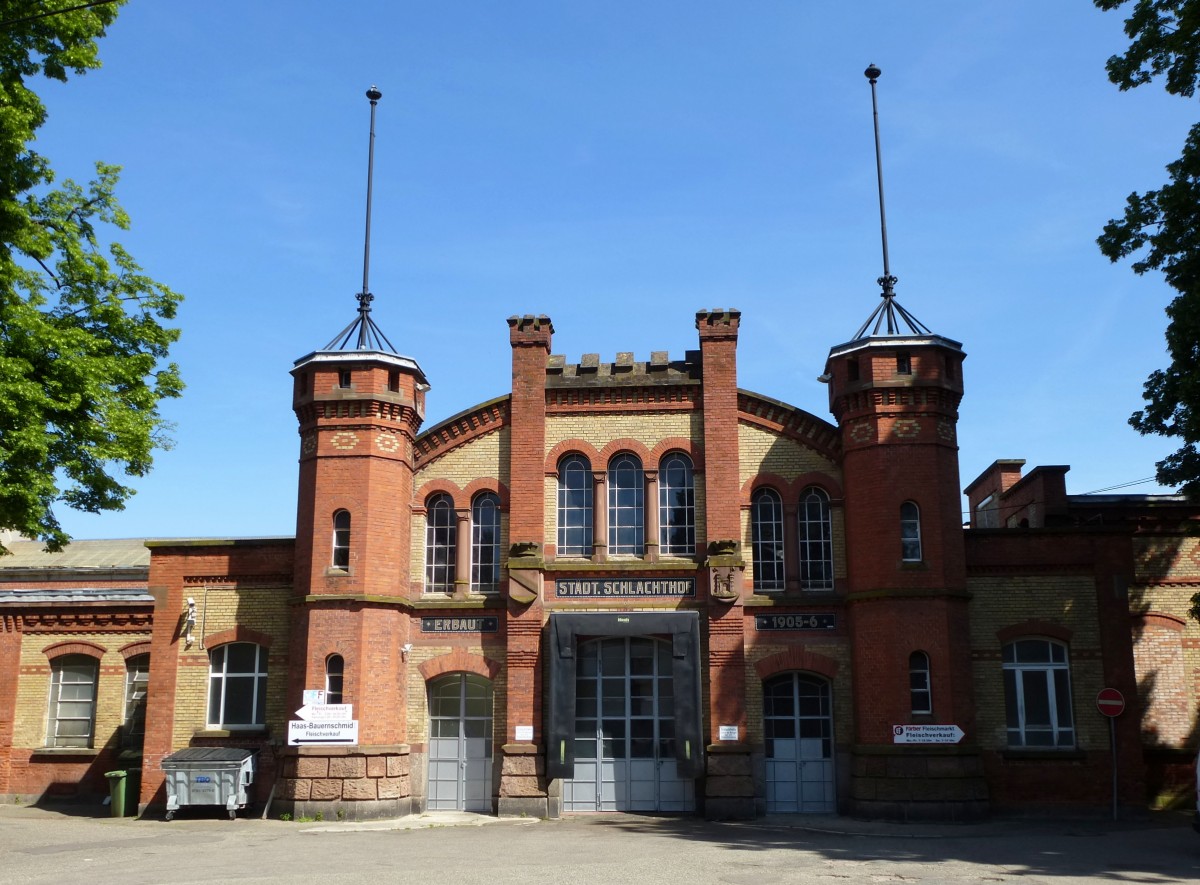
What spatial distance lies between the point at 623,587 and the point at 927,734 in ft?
20.5

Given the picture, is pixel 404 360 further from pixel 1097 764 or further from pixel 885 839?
pixel 1097 764

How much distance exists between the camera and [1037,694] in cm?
2123

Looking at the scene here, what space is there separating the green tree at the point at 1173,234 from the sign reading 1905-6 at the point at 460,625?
12.5 meters

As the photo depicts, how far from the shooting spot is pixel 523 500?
2247cm

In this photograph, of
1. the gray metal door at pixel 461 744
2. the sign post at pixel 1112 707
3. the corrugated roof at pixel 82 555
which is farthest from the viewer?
the corrugated roof at pixel 82 555

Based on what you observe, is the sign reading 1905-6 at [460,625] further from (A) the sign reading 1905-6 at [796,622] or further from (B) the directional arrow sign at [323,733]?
(A) the sign reading 1905-6 at [796,622]

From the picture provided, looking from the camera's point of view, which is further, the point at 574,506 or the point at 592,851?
the point at 574,506

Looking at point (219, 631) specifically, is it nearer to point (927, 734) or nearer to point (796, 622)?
point (796, 622)

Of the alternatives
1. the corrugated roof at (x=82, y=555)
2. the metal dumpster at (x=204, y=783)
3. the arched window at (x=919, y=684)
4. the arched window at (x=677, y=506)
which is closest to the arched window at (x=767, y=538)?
the arched window at (x=677, y=506)

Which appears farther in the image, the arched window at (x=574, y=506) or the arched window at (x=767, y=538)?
the arched window at (x=574, y=506)

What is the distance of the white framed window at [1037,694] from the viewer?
2102 centimetres

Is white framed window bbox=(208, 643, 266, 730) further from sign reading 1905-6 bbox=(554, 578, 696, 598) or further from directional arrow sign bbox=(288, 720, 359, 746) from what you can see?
sign reading 1905-6 bbox=(554, 578, 696, 598)

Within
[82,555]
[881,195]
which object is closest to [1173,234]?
[881,195]

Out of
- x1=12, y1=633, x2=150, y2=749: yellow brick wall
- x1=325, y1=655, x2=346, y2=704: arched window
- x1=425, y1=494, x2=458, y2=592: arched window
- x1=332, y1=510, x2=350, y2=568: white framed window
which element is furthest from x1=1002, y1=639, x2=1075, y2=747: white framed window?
x1=12, y1=633, x2=150, y2=749: yellow brick wall
